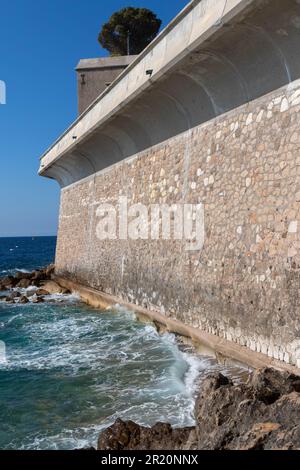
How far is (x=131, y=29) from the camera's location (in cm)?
2581

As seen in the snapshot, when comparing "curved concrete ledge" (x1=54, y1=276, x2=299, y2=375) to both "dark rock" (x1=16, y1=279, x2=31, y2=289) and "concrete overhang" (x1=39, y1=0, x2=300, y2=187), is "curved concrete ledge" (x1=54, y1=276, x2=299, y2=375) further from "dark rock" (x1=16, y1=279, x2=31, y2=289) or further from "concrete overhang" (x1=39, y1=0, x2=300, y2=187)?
"dark rock" (x1=16, y1=279, x2=31, y2=289)

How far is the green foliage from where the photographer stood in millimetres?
25609

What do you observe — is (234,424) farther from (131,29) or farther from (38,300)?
(131,29)

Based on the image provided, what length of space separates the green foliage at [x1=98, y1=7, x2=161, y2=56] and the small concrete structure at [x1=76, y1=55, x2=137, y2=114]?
6.98 meters

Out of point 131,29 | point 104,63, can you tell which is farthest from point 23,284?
point 131,29

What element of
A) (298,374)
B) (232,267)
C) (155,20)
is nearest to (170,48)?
(232,267)

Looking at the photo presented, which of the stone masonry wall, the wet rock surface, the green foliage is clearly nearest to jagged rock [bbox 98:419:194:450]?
the wet rock surface

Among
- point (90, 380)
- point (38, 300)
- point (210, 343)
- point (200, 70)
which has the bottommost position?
point (90, 380)

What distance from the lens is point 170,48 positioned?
23.7 feet

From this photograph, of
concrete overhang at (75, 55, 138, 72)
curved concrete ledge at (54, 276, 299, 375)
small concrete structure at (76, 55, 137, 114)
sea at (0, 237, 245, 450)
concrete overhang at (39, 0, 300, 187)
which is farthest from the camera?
small concrete structure at (76, 55, 137, 114)

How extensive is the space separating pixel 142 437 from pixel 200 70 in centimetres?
490

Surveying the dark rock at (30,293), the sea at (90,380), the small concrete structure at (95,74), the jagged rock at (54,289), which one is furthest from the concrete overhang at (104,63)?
the sea at (90,380)

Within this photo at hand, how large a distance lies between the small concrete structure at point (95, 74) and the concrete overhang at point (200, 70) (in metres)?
8.41
